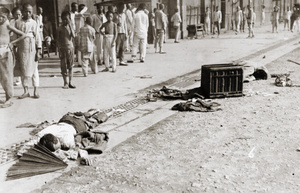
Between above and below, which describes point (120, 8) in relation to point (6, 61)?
above

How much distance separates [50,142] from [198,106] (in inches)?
130

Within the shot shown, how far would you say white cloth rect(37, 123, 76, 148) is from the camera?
5.59 m

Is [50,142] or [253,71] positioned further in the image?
[253,71]

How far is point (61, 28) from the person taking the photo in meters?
9.71

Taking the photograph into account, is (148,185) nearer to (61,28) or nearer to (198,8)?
(61,28)

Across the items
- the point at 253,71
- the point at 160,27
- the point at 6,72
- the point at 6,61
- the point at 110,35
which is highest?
the point at 160,27

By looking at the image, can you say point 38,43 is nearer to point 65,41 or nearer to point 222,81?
point 65,41

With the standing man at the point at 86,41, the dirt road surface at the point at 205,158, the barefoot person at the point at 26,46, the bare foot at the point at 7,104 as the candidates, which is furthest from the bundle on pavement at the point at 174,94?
the standing man at the point at 86,41

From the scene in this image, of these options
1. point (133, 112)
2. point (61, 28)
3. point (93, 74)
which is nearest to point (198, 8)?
point (93, 74)

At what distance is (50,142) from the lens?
212 inches

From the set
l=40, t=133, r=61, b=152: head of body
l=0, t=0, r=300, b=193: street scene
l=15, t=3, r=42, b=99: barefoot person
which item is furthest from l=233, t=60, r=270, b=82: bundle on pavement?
l=40, t=133, r=61, b=152: head of body

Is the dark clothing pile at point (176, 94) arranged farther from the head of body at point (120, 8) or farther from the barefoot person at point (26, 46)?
the head of body at point (120, 8)

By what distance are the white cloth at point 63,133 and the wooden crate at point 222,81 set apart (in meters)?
3.55

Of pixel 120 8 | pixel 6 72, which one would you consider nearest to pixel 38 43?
pixel 6 72
